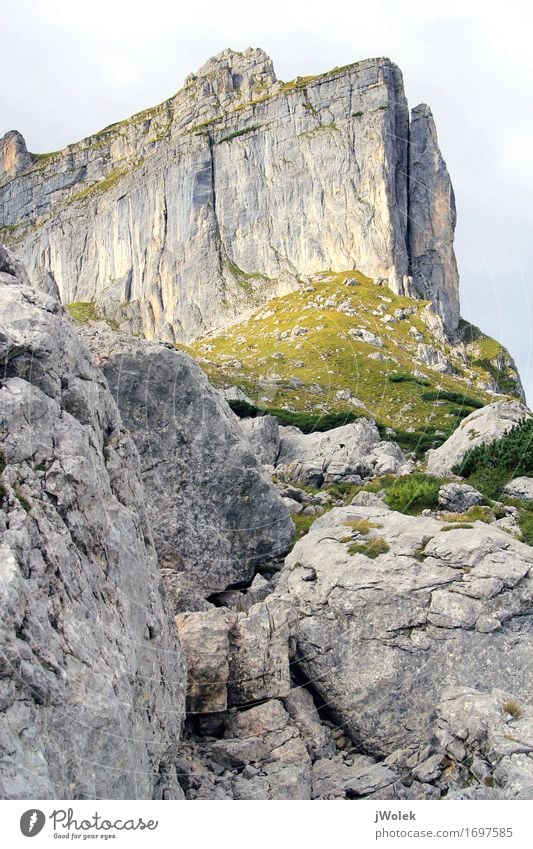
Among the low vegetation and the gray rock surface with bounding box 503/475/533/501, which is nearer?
the gray rock surface with bounding box 503/475/533/501

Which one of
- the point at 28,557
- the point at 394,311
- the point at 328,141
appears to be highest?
the point at 328,141

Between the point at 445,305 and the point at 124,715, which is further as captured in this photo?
the point at 445,305

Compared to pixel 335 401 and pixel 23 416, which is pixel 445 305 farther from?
pixel 23 416

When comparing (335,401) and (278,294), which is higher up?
(278,294)

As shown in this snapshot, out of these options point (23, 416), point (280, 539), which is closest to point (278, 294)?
point (280, 539)

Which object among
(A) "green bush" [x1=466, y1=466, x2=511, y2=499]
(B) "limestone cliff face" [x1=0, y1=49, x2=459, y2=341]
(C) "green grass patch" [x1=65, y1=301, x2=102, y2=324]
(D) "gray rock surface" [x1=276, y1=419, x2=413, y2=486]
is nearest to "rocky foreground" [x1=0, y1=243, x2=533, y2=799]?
(A) "green bush" [x1=466, y1=466, x2=511, y2=499]

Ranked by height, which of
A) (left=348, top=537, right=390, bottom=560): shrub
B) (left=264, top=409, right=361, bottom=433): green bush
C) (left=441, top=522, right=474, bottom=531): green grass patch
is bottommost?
(left=348, top=537, right=390, bottom=560): shrub

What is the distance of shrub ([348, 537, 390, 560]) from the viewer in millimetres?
17656

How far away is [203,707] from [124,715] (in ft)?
15.5

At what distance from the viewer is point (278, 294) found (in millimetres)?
117875

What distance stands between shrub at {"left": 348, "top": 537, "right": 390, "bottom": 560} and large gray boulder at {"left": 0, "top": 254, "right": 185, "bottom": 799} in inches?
222

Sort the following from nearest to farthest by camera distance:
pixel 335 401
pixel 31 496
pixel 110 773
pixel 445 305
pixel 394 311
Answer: pixel 110 773, pixel 31 496, pixel 335 401, pixel 394 311, pixel 445 305

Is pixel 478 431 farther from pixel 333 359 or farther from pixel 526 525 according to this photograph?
pixel 333 359

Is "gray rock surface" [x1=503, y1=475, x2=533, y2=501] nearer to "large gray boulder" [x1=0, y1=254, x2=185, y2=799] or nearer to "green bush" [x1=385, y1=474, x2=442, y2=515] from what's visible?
"green bush" [x1=385, y1=474, x2=442, y2=515]
